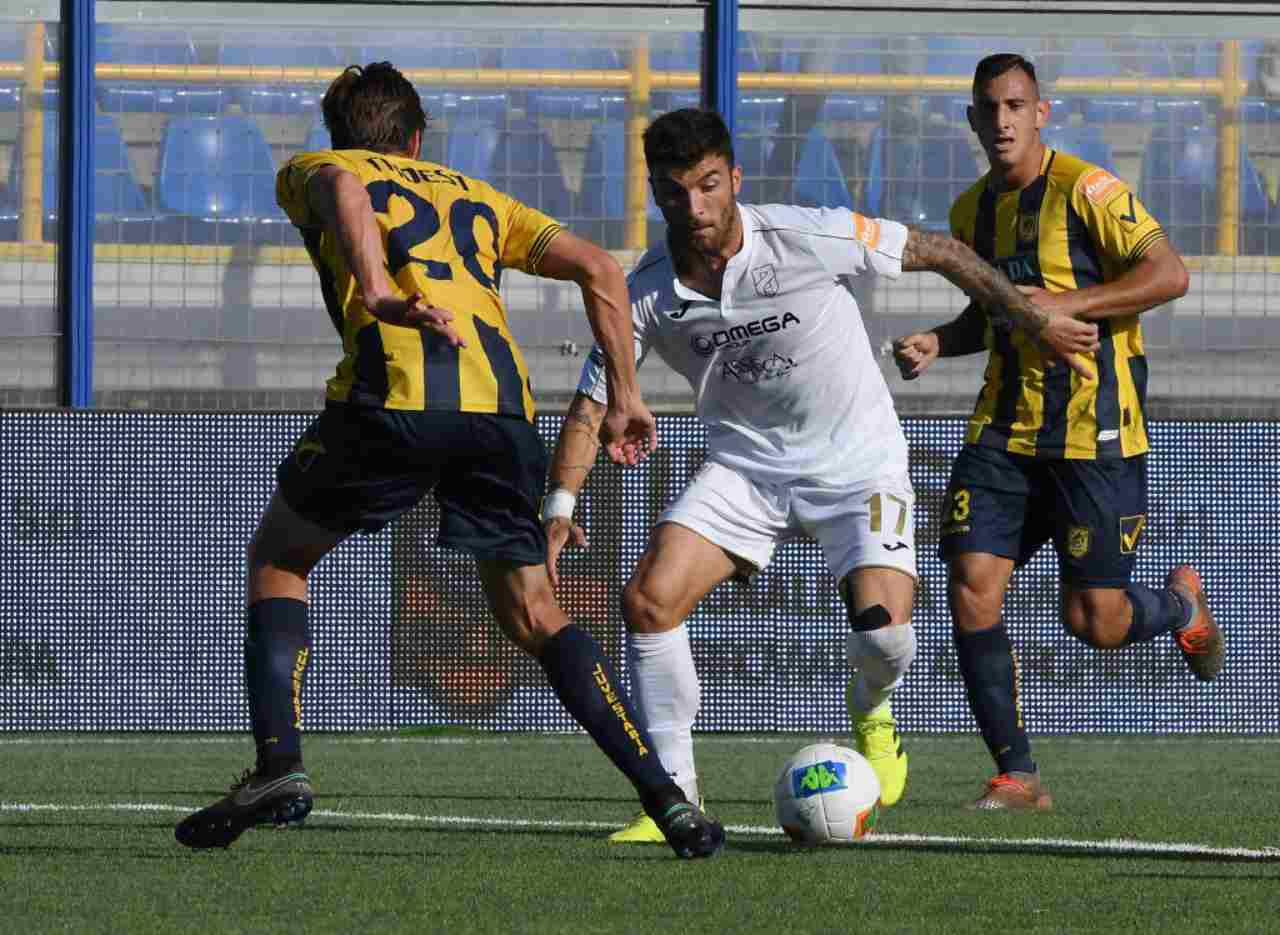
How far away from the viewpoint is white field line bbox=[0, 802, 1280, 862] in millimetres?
5477

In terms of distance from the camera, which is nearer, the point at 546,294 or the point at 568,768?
the point at 568,768

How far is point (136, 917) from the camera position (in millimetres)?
4336

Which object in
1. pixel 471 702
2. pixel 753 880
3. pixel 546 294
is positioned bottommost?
pixel 471 702

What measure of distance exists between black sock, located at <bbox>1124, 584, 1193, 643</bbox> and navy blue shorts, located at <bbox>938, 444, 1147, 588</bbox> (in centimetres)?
16

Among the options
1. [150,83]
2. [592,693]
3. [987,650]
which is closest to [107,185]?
[150,83]

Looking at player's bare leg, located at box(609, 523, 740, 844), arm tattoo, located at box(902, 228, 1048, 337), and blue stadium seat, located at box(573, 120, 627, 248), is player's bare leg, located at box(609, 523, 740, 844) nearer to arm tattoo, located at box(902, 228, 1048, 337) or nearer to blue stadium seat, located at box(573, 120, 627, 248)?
arm tattoo, located at box(902, 228, 1048, 337)

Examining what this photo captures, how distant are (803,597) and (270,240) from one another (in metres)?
2.69

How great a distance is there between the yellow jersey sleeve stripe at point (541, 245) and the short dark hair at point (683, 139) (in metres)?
0.38

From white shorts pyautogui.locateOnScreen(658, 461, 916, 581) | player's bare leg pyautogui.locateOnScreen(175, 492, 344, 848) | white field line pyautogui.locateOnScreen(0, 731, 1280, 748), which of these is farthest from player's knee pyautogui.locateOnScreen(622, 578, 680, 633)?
white field line pyautogui.locateOnScreen(0, 731, 1280, 748)

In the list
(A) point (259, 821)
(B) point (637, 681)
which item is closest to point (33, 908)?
(A) point (259, 821)

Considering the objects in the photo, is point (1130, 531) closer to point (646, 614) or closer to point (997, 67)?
point (997, 67)

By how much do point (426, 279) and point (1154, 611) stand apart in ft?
10.6

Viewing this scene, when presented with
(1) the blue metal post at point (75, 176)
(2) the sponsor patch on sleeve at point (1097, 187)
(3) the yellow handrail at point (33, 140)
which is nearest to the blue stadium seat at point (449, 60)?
(1) the blue metal post at point (75, 176)

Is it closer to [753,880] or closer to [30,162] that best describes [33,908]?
[753,880]
